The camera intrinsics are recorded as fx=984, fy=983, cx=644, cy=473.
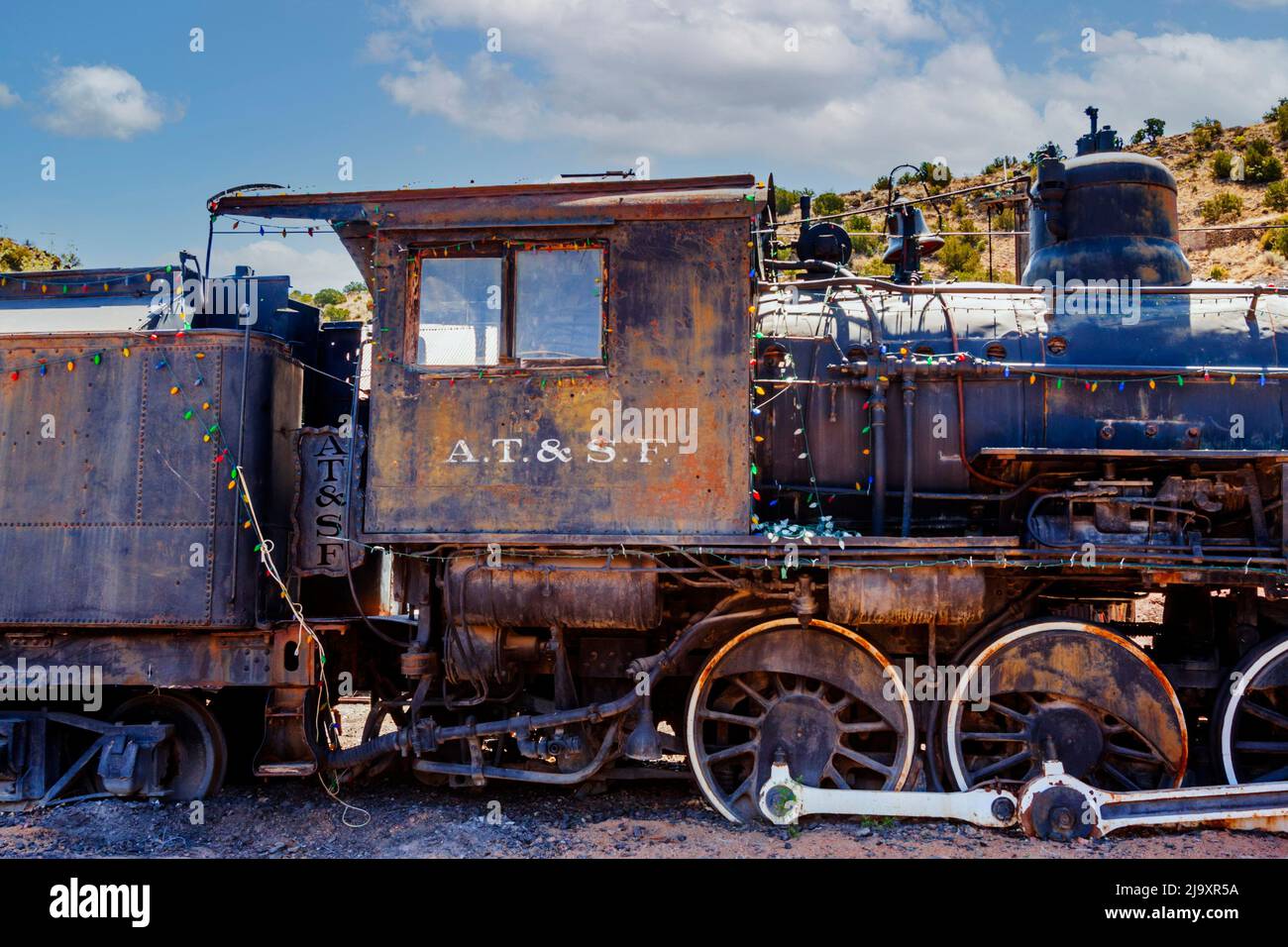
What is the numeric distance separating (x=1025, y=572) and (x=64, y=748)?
6.38 metres

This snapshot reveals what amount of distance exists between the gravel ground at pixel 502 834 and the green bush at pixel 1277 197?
85.3 ft

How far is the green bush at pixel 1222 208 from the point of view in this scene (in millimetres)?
26391

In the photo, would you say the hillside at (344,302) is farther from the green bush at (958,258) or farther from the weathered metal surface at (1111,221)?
the weathered metal surface at (1111,221)

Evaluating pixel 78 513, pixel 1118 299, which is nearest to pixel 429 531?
pixel 78 513

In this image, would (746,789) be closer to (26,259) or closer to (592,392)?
(592,392)

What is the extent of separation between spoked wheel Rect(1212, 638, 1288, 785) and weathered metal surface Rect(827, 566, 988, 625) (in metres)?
1.62

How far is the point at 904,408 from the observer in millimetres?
6082

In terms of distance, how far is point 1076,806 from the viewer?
17.8 ft

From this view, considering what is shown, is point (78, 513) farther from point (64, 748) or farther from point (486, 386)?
point (486, 386)

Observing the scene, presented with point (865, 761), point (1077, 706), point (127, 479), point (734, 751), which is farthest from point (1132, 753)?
point (127, 479)

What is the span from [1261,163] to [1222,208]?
2.86 m

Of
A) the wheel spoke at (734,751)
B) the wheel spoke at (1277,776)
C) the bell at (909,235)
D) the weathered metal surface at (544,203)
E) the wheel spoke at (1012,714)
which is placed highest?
the bell at (909,235)

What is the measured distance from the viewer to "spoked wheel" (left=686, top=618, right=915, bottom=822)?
234 inches

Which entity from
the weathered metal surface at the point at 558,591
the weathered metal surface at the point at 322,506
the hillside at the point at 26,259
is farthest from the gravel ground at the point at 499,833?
the hillside at the point at 26,259
